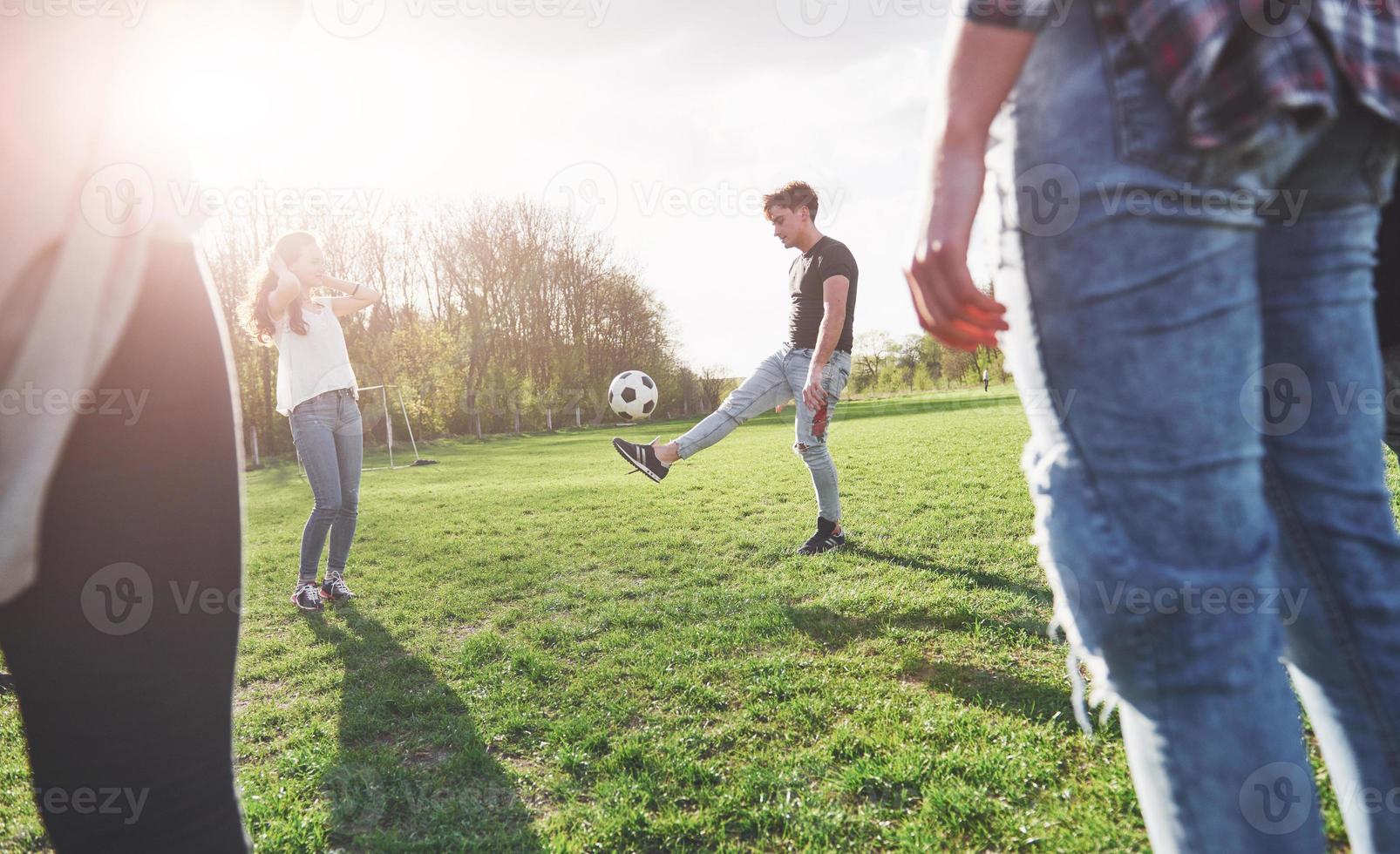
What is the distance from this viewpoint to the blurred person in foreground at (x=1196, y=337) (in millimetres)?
805

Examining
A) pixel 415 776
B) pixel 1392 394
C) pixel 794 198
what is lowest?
pixel 415 776

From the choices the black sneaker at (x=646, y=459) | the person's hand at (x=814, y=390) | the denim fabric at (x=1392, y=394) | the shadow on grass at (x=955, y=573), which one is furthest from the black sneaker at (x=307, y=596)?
the denim fabric at (x=1392, y=394)

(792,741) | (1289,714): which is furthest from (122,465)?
(792,741)

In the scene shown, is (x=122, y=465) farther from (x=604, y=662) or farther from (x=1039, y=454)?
(x=604, y=662)

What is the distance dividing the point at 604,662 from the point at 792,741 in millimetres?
1220

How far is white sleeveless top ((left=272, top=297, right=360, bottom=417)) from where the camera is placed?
4.69 meters

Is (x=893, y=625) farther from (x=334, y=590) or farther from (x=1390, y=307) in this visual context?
(x=334, y=590)

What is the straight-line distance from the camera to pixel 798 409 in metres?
5.07

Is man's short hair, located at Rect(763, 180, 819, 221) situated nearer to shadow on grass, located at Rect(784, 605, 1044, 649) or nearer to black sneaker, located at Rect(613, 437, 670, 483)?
black sneaker, located at Rect(613, 437, 670, 483)

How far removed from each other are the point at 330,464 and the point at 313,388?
0.48 meters

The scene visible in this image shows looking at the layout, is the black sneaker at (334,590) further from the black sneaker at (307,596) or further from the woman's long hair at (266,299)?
the woman's long hair at (266,299)

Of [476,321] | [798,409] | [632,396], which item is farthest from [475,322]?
[798,409]

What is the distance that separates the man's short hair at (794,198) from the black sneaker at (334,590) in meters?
3.96

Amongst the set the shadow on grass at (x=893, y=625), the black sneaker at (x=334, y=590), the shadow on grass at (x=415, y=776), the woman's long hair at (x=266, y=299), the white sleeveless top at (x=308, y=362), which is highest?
the woman's long hair at (x=266, y=299)
